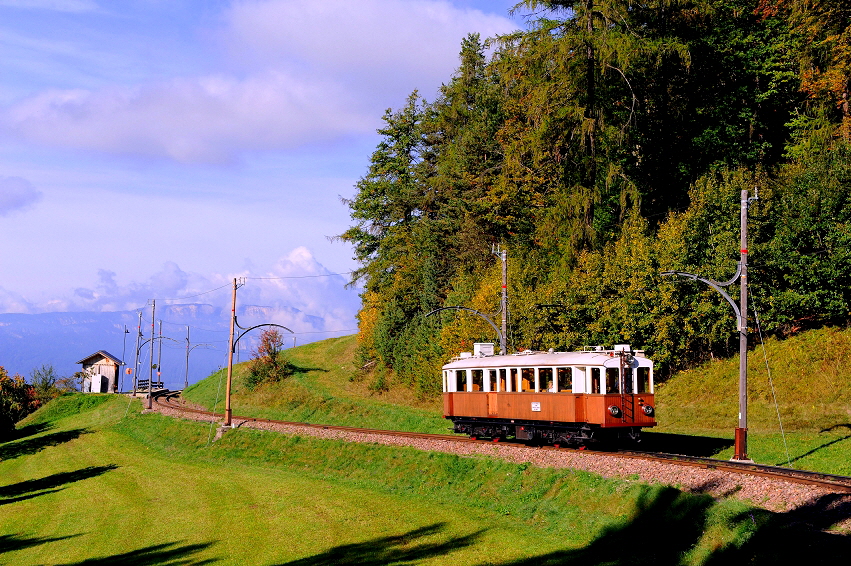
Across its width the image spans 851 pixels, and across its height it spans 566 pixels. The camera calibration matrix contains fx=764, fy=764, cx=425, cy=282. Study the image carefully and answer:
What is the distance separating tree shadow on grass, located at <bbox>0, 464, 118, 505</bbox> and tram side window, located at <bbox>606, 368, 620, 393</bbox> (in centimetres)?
2759

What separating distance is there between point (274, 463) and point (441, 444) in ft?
32.5

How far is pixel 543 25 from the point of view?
41.6 m

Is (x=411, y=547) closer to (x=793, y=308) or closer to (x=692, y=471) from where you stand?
(x=692, y=471)

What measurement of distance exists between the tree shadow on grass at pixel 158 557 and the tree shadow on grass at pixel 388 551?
3.23 meters

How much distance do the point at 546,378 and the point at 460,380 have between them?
6787 millimetres

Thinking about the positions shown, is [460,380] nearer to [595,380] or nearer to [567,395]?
[567,395]

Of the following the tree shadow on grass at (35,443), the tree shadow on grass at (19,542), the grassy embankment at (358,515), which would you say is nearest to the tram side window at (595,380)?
the grassy embankment at (358,515)

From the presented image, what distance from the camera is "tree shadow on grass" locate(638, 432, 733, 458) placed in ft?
95.6

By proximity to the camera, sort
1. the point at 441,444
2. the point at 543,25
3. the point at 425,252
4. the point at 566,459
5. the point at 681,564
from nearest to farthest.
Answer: the point at 681,564
the point at 566,459
the point at 441,444
the point at 543,25
the point at 425,252

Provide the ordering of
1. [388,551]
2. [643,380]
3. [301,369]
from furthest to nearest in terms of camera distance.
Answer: [301,369]
[643,380]
[388,551]

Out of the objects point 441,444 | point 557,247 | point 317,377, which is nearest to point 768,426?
point 441,444

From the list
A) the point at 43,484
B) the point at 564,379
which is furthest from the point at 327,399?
the point at 564,379

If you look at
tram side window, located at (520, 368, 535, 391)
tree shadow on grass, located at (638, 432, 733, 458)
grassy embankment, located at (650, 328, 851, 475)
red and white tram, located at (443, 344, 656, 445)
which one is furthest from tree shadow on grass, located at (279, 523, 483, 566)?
grassy embankment, located at (650, 328, 851, 475)

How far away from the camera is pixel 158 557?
72.0 ft
